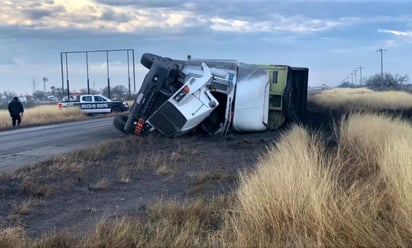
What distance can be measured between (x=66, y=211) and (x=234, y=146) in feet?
31.5

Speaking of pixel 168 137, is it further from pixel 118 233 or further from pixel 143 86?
pixel 118 233

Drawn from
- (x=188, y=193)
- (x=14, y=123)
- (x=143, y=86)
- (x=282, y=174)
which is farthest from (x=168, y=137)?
(x=14, y=123)

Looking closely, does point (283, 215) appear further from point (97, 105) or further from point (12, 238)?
point (97, 105)

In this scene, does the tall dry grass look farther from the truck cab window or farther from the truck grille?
the truck cab window

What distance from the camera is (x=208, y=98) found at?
1845 centimetres

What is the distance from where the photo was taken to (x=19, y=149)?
59.5 feet

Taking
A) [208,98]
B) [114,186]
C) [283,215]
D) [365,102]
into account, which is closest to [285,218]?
[283,215]

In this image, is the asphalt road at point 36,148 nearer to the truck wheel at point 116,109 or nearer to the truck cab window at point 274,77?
the truck cab window at point 274,77

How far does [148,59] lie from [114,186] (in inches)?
413

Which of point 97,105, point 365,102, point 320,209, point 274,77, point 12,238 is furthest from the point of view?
point 365,102

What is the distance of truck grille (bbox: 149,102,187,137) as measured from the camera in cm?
1822

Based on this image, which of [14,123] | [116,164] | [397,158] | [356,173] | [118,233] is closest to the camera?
[118,233]

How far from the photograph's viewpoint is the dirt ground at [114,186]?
25.2ft

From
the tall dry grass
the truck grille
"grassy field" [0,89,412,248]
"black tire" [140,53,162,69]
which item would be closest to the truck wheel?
"black tire" [140,53,162,69]
